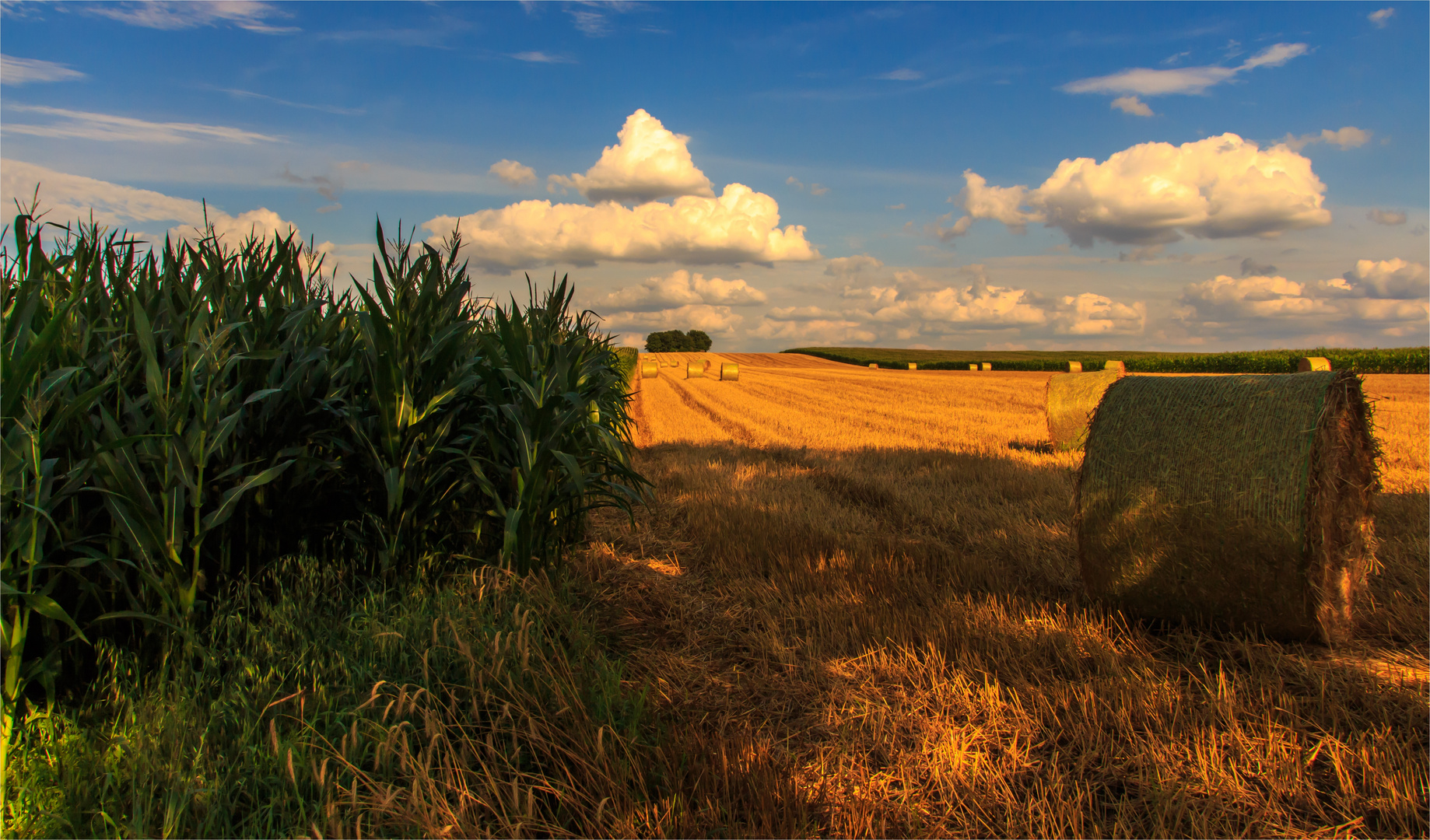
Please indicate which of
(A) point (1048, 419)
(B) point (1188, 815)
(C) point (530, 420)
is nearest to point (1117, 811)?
(B) point (1188, 815)

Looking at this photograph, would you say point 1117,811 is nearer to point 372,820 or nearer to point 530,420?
point 372,820

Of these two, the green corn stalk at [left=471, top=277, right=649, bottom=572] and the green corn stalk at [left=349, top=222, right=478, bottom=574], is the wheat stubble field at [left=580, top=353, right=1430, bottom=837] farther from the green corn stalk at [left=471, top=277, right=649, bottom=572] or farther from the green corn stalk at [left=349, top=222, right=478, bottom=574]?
the green corn stalk at [left=349, top=222, right=478, bottom=574]

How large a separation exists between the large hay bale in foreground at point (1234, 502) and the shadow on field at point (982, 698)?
23cm

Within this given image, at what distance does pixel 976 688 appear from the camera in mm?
3512

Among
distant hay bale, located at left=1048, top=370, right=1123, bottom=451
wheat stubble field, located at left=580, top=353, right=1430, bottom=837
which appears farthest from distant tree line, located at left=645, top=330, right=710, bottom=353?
wheat stubble field, located at left=580, top=353, right=1430, bottom=837

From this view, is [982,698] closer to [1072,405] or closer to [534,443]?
[534,443]

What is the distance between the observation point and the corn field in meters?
3.02

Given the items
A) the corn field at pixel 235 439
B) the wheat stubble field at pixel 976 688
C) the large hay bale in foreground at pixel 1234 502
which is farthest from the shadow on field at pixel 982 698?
the corn field at pixel 235 439

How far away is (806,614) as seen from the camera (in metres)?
4.45

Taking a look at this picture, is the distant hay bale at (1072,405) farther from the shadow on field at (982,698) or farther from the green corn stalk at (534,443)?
the green corn stalk at (534,443)

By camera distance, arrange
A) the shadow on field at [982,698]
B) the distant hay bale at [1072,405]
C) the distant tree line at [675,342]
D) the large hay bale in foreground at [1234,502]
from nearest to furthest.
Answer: the shadow on field at [982,698], the large hay bale in foreground at [1234,502], the distant hay bale at [1072,405], the distant tree line at [675,342]

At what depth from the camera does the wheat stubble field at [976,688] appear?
2709 millimetres

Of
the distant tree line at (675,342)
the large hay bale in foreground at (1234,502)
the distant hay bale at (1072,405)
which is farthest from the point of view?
the distant tree line at (675,342)

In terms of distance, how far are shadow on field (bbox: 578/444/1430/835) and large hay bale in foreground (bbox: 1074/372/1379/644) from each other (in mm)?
231
